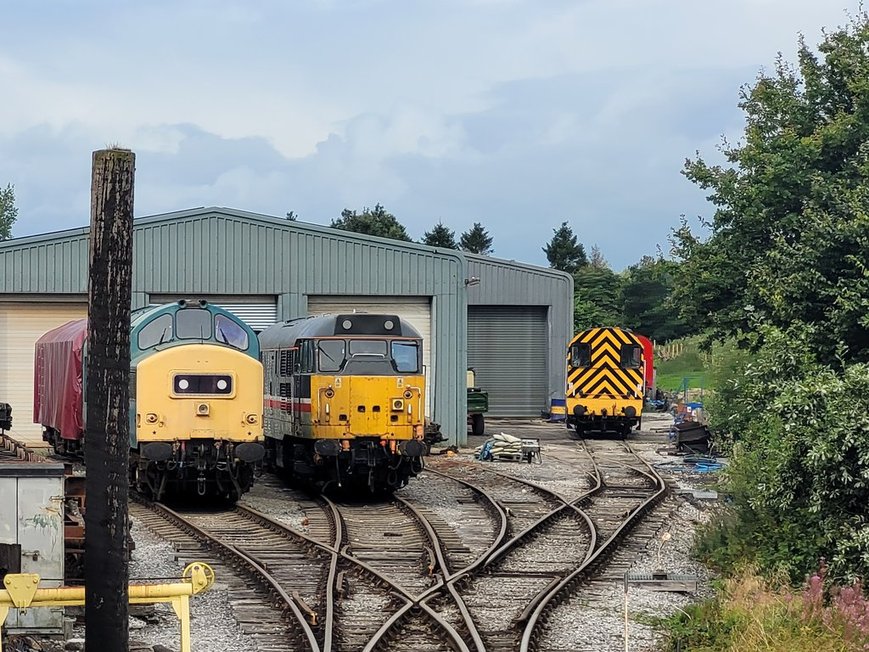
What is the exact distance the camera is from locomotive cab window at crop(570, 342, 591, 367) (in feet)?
110

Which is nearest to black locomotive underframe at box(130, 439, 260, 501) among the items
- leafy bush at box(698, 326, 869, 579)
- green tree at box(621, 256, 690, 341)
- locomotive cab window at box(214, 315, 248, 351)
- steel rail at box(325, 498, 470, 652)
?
locomotive cab window at box(214, 315, 248, 351)

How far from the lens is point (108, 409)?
7617 mm

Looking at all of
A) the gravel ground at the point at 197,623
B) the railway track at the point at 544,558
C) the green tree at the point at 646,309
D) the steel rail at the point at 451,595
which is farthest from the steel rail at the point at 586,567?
the green tree at the point at 646,309

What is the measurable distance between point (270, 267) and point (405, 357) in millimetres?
12065

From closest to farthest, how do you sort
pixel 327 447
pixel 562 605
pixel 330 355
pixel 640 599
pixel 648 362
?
pixel 562 605 < pixel 640 599 < pixel 327 447 < pixel 330 355 < pixel 648 362

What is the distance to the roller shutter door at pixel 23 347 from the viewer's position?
94.3 feet

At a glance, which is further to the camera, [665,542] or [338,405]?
[338,405]

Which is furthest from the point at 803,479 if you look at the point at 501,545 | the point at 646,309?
the point at 646,309

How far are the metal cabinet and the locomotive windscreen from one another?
9099 millimetres

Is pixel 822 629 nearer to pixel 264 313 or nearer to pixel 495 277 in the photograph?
pixel 264 313

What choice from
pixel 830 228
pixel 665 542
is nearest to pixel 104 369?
pixel 665 542

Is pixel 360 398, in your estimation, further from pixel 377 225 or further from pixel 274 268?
pixel 377 225

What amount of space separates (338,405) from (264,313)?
12.4 meters

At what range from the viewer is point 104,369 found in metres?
7.62
